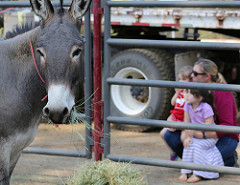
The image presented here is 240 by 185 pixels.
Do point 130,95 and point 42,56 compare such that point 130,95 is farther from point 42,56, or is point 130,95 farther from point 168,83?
point 42,56

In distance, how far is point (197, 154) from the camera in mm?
4746

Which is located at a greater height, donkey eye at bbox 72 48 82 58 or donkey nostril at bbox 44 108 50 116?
donkey eye at bbox 72 48 82 58

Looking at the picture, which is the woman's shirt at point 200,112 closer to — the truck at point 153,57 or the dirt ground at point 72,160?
the dirt ground at point 72,160

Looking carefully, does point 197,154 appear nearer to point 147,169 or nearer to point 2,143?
point 147,169

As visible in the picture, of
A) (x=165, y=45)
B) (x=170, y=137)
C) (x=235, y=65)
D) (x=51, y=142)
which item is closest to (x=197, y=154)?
(x=170, y=137)

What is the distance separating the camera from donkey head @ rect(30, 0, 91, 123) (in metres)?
3.12

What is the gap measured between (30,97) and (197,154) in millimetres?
1970

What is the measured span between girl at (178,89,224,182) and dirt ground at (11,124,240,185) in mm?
117

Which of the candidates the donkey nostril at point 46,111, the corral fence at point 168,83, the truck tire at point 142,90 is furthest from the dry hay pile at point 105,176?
the truck tire at point 142,90

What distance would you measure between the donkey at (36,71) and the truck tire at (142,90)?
11.5ft

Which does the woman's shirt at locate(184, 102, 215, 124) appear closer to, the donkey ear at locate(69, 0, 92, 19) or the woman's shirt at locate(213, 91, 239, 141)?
the woman's shirt at locate(213, 91, 239, 141)

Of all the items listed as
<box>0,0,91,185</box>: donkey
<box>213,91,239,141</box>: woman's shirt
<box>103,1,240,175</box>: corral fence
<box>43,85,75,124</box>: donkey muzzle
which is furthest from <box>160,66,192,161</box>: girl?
<box>43,85,75,124</box>: donkey muzzle

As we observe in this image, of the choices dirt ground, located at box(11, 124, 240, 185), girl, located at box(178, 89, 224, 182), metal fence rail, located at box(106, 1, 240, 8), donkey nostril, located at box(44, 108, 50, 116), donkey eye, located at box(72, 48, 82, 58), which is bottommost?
dirt ground, located at box(11, 124, 240, 185)

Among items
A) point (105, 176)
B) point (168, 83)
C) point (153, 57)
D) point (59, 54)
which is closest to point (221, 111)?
point (168, 83)
